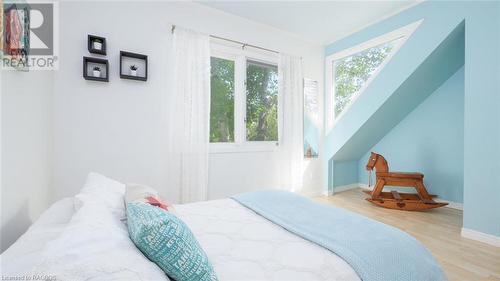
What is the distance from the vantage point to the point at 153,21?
2584 mm

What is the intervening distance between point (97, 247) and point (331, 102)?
397 centimetres

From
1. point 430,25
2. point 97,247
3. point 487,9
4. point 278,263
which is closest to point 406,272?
point 278,263

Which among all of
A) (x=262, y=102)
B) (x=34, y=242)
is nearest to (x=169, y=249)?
(x=34, y=242)

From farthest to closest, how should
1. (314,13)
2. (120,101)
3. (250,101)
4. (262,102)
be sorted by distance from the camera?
1. (262,102)
2. (250,101)
3. (314,13)
4. (120,101)

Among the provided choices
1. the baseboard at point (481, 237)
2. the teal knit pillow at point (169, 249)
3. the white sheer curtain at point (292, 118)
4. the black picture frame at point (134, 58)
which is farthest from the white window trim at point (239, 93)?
the baseboard at point (481, 237)

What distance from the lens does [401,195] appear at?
11.5 ft

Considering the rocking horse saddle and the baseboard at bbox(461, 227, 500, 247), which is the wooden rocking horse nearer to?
the rocking horse saddle

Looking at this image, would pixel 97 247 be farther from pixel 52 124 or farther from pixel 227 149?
pixel 227 149

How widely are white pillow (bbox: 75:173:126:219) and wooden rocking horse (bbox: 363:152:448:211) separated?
3.32m

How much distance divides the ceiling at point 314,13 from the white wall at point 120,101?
305 mm

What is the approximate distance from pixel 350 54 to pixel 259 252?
363 centimetres

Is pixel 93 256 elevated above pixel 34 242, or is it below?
above

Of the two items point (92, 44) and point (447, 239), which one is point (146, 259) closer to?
point (92, 44)

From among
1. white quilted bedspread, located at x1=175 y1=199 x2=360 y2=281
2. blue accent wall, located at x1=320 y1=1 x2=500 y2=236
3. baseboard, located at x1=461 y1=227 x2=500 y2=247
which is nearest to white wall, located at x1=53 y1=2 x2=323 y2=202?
white quilted bedspread, located at x1=175 y1=199 x2=360 y2=281
